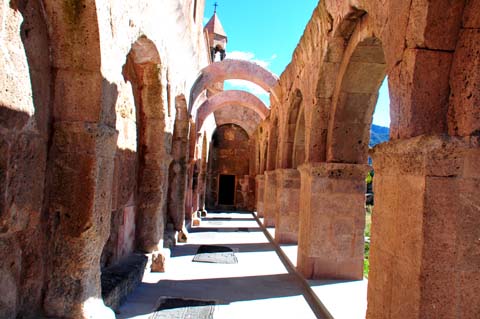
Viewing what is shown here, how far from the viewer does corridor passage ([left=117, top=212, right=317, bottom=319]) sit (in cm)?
467

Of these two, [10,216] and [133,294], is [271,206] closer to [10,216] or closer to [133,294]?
[133,294]

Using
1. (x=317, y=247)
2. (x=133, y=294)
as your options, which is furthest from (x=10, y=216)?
(x=317, y=247)

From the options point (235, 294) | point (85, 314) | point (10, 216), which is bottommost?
point (235, 294)

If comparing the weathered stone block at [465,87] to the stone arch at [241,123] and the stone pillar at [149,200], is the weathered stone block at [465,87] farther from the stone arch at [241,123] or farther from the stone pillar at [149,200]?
the stone arch at [241,123]

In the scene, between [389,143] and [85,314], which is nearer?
[389,143]

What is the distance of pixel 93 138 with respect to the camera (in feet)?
10.5

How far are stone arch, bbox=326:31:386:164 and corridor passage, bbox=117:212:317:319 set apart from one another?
83.0 inches

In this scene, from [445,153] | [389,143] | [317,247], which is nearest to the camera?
[445,153]

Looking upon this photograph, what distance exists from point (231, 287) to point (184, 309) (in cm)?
121

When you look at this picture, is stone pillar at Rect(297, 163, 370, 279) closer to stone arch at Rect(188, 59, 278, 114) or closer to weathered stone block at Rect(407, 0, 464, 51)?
weathered stone block at Rect(407, 0, 464, 51)

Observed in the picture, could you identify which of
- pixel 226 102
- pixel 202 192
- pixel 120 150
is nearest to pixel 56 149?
pixel 120 150

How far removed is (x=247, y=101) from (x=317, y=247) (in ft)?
29.7

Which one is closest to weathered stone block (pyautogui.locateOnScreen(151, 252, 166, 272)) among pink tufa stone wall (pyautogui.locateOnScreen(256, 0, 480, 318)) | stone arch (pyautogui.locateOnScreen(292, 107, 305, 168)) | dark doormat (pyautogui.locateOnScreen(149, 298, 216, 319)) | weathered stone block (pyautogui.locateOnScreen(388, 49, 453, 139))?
dark doormat (pyautogui.locateOnScreen(149, 298, 216, 319))

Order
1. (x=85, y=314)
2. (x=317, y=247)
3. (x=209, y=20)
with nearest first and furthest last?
1. (x=85, y=314)
2. (x=317, y=247)
3. (x=209, y=20)
